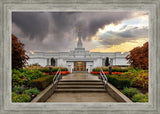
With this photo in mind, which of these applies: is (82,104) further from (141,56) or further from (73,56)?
(73,56)

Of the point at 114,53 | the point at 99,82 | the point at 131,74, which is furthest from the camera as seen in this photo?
the point at 114,53

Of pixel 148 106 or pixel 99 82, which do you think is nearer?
pixel 148 106

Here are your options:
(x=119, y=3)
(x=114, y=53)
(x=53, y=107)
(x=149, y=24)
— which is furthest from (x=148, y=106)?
(x=114, y=53)

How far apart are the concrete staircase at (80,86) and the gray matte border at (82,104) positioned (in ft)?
11.8

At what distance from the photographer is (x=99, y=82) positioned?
7.67 metres

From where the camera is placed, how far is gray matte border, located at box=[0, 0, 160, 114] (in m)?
3.03

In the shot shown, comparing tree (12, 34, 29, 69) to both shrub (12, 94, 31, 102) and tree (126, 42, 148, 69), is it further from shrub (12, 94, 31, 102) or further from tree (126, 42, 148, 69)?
tree (126, 42, 148, 69)

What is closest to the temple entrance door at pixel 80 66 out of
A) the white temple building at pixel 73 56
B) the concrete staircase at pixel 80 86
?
the white temple building at pixel 73 56

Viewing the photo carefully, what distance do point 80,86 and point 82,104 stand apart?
409cm

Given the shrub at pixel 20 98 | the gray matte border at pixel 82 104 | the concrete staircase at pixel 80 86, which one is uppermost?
the gray matte border at pixel 82 104

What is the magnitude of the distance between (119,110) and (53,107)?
5.29 feet

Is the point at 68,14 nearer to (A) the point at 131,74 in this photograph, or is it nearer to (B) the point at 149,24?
(A) the point at 131,74

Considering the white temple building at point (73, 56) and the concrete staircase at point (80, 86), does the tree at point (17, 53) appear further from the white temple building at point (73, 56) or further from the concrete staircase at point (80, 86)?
the white temple building at point (73, 56)

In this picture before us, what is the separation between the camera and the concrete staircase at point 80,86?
6680mm
